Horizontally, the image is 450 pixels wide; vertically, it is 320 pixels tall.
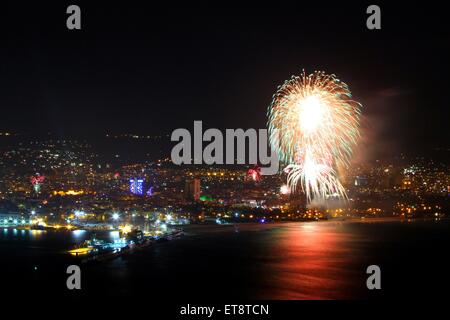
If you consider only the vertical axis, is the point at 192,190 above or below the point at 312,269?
above

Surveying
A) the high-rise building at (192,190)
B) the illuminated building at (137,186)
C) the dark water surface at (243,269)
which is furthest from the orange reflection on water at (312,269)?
the illuminated building at (137,186)

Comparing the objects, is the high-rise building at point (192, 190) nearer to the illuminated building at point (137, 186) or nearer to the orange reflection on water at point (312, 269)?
the illuminated building at point (137, 186)

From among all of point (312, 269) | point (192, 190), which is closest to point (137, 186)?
point (192, 190)

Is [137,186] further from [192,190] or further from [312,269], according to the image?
[312,269]

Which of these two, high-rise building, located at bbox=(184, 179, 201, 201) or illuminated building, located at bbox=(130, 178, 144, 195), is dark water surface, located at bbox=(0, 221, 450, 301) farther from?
illuminated building, located at bbox=(130, 178, 144, 195)

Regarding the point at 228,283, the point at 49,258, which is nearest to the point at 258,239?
the point at 49,258
